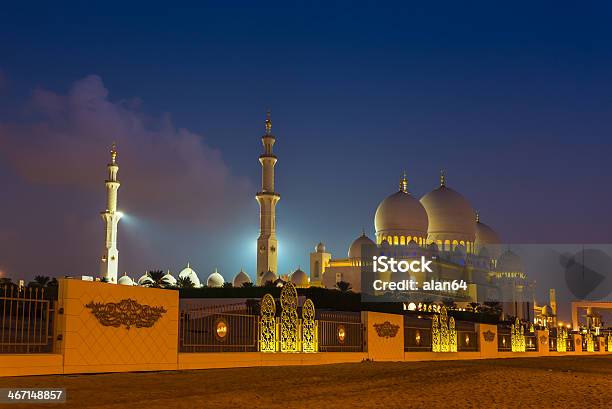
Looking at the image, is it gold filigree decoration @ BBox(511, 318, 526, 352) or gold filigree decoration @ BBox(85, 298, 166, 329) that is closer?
gold filigree decoration @ BBox(85, 298, 166, 329)

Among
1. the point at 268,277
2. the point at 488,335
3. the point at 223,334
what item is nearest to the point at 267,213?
the point at 268,277

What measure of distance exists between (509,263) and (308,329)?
63762 mm

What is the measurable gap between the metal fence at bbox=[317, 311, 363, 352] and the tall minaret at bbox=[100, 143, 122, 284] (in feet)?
162

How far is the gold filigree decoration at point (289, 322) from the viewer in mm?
21625

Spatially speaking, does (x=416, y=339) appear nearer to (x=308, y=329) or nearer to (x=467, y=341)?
(x=467, y=341)

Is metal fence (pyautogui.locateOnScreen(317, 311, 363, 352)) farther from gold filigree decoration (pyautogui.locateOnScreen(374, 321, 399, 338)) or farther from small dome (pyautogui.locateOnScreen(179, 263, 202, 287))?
small dome (pyautogui.locateOnScreen(179, 263, 202, 287))

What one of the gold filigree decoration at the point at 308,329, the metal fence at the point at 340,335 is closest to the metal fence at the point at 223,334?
the gold filigree decoration at the point at 308,329

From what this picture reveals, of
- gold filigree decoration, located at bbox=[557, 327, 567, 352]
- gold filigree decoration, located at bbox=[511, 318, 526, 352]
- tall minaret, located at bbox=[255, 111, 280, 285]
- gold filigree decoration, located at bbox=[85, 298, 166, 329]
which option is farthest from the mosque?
gold filigree decoration, located at bbox=[85, 298, 166, 329]

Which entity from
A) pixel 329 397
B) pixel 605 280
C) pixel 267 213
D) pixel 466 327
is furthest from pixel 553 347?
pixel 605 280

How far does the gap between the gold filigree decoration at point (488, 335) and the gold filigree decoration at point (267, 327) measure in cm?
1739

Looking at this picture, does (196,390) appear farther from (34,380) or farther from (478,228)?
(478,228)

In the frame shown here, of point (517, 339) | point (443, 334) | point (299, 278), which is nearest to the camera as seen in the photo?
point (443, 334)

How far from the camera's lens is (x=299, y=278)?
7269 cm

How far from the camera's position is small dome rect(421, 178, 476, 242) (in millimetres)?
75125
